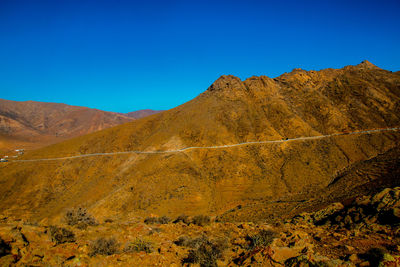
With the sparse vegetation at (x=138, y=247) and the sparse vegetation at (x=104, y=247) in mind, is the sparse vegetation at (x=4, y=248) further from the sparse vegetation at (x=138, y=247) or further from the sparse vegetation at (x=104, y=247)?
the sparse vegetation at (x=138, y=247)

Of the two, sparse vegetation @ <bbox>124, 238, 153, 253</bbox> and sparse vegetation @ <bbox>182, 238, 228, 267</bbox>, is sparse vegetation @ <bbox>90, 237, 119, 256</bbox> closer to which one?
sparse vegetation @ <bbox>124, 238, 153, 253</bbox>

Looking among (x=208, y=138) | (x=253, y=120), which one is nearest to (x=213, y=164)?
(x=208, y=138)

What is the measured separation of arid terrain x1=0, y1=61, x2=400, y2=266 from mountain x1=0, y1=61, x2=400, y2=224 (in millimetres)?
214

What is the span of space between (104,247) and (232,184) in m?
22.3

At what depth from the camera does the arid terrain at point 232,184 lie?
289 inches

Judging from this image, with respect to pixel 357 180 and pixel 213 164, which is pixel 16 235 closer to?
pixel 357 180

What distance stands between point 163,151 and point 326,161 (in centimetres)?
2276

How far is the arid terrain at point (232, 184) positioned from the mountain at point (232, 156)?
8.4 inches

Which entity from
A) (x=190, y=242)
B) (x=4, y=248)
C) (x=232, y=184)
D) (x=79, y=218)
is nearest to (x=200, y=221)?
(x=190, y=242)

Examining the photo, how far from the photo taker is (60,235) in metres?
8.82

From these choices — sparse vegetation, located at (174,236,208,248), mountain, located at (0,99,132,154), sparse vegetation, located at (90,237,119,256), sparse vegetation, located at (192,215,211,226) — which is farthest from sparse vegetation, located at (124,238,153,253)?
mountain, located at (0,99,132,154)

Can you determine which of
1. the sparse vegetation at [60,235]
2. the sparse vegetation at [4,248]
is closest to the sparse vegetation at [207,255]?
the sparse vegetation at [60,235]

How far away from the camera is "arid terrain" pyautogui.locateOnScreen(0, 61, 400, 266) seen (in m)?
7.35

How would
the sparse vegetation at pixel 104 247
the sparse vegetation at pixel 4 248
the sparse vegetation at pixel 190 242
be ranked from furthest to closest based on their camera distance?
the sparse vegetation at pixel 190 242 < the sparse vegetation at pixel 104 247 < the sparse vegetation at pixel 4 248
